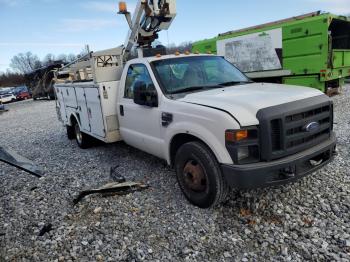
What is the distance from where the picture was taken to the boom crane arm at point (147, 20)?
21.3 ft

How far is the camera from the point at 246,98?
3445mm

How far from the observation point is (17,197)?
4.77 metres

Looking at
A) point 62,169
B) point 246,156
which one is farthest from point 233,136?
point 62,169

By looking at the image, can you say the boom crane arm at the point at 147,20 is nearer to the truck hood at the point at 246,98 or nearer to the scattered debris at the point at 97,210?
the truck hood at the point at 246,98

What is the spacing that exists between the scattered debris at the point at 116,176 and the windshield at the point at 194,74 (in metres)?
1.65

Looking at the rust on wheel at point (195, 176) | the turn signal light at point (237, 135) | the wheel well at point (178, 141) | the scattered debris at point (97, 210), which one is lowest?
the scattered debris at point (97, 210)

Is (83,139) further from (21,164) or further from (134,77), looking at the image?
(21,164)

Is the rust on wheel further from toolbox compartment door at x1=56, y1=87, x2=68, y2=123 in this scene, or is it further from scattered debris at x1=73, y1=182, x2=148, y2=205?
toolbox compartment door at x1=56, y1=87, x2=68, y2=123

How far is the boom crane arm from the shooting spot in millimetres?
6500

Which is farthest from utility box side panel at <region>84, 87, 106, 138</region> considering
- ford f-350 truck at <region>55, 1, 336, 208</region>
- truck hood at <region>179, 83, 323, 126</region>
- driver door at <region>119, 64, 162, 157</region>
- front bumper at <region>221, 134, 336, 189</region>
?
front bumper at <region>221, 134, 336, 189</region>

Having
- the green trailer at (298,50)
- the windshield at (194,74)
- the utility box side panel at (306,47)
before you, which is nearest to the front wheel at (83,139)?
the windshield at (194,74)

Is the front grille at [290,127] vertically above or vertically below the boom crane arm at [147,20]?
below

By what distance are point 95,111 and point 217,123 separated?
3.28m

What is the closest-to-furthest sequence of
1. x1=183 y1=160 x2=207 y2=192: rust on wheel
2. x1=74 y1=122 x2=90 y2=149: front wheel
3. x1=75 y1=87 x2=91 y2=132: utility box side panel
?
x1=183 y1=160 x2=207 y2=192: rust on wheel < x1=75 y1=87 x2=91 y2=132: utility box side panel < x1=74 y1=122 x2=90 y2=149: front wheel
